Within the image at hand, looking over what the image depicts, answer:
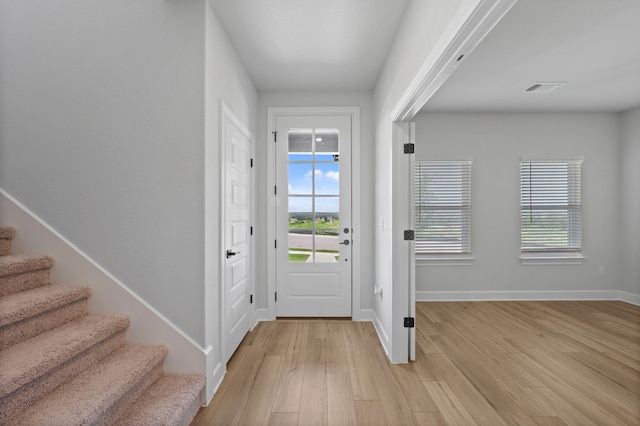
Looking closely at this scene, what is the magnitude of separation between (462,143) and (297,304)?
320 cm

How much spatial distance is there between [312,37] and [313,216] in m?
1.82

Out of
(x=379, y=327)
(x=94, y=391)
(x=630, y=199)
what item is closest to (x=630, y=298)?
(x=630, y=199)

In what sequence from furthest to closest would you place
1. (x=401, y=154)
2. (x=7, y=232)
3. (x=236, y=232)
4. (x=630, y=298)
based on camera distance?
(x=630, y=298)
(x=236, y=232)
(x=401, y=154)
(x=7, y=232)

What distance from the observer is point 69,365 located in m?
1.60

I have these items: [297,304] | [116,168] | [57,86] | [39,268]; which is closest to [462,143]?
[297,304]

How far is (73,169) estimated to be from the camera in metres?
2.07

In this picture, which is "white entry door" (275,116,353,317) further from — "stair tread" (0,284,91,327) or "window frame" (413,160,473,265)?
"stair tread" (0,284,91,327)

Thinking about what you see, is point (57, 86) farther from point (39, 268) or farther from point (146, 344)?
point (146, 344)

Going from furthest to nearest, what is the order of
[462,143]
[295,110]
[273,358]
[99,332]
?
[462,143] < [295,110] < [273,358] < [99,332]

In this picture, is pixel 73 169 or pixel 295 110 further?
pixel 295 110

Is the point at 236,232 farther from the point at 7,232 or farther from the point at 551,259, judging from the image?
the point at 551,259

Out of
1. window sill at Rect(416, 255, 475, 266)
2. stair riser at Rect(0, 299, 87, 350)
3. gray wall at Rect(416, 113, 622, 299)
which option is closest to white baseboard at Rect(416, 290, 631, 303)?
gray wall at Rect(416, 113, 622, 299)

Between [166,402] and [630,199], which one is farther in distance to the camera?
[630,199]

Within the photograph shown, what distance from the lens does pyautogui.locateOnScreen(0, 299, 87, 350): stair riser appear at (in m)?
1.54
